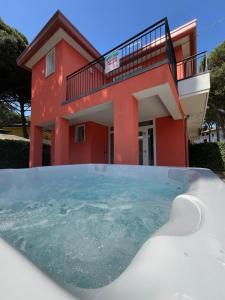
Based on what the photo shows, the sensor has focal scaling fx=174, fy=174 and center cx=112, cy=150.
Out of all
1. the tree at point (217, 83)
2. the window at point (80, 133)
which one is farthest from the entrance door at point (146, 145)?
the tree at point (217, 83)

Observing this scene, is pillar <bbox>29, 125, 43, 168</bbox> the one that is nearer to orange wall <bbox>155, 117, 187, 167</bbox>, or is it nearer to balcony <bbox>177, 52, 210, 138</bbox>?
orange wall <bbox>155, 117, 187, 167</bbox>

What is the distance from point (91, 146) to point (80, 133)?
112 cm

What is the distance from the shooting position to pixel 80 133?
31.4ft

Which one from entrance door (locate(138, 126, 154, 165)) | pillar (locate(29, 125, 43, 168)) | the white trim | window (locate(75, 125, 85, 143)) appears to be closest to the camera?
the white trim

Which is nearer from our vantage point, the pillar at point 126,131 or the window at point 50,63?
the pillar at point 126,131

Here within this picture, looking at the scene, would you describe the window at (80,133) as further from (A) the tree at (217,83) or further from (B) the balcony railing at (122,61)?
(A) the tree at (217,83)

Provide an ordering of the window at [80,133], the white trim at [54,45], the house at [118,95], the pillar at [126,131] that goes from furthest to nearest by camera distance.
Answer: the window at [80,133] → the white trim at [54,45] → the house at [118,95] → the pillar at [126,131]

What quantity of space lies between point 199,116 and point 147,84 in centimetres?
559

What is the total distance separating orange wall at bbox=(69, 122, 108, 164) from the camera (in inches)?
357

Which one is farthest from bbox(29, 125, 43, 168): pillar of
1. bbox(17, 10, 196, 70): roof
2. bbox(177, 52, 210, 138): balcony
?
bbox(177, 52, 210, 138): balcony

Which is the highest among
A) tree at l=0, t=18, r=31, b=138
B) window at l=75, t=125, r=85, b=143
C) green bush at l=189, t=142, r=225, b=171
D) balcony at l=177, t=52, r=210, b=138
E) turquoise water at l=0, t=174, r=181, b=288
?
tree at l=0, t=18, r=31, b=138

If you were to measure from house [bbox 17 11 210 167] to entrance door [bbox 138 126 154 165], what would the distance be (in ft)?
0.16

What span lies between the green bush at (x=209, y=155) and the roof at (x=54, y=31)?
8.33m

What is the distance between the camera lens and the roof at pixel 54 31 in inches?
268
